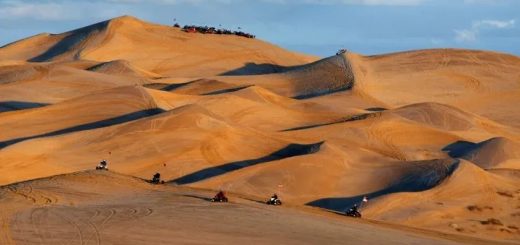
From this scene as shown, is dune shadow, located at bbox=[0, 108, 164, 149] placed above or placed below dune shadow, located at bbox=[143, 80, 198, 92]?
below

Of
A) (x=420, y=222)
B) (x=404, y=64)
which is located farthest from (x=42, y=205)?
(x=404, y=64)

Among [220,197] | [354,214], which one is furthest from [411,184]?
[220,197]

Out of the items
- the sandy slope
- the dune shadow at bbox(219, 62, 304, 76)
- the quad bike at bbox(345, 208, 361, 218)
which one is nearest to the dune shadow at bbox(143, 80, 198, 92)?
the dune shadow at bbox(219, 62, 304, 76)

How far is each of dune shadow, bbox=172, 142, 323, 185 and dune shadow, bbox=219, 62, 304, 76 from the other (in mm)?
47199

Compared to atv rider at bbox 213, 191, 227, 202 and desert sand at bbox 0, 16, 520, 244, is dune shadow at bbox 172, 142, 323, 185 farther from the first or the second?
atv rider at bbox 213, 191, 227, 202

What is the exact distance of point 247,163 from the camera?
2110 inches

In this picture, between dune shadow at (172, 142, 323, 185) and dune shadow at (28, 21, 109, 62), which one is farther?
dune shadow at (28, 21, 109, 62)

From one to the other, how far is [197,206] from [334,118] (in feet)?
114

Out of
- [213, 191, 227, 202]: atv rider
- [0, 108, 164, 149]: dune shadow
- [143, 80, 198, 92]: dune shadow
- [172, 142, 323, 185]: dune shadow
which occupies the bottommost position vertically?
[213, 191, 227, 202]: atv rider

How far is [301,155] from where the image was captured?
171ft

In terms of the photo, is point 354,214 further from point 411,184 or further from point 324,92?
point 324,92

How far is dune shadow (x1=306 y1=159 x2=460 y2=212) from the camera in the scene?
45.8 meters

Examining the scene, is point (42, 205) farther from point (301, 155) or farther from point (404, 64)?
point (404, 64)

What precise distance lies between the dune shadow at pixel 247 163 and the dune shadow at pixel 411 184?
6.18m
